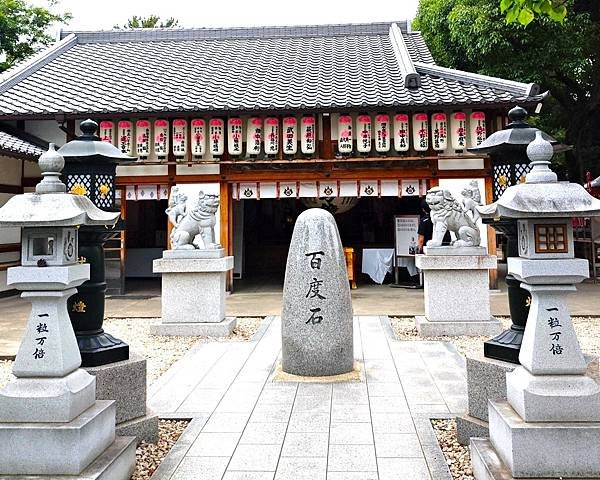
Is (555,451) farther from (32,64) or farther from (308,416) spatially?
(32,64)

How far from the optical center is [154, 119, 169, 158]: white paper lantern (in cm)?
1159

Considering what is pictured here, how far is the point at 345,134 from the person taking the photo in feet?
36.9

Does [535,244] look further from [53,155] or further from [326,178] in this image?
[326,178]

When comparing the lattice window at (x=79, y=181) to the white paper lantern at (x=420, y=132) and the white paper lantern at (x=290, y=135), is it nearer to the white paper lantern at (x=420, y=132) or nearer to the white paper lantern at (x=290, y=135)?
the white paper lantern at (x=290, y=135)

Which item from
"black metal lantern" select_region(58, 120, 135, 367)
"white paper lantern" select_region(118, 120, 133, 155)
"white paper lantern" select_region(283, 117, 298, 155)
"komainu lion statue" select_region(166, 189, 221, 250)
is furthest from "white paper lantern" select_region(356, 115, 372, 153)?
"black metal lantern" select_region(58, 120, 135, 367)

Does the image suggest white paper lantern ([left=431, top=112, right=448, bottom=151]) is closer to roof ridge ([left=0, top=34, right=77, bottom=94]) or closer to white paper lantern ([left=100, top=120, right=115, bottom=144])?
white paper lantern ([left=100, top=120, right=115, bottom=144])

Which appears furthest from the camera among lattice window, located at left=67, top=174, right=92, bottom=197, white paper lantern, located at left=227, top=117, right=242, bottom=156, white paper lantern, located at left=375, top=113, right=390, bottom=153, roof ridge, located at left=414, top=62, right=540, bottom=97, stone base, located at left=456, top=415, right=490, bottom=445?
white paper lantern, located at left=227, top=117, right=242, bottom=156

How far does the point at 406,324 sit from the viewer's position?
871 cm

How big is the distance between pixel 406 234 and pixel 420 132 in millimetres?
3151

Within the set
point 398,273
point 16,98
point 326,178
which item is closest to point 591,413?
point 326,178

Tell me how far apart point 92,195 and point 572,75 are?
17096mm

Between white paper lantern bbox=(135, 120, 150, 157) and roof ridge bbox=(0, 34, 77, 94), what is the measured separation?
4.27m

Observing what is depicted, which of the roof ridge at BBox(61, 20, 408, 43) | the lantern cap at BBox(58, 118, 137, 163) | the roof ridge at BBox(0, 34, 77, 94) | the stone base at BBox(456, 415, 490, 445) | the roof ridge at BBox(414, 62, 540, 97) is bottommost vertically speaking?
the stone base at BBox(456, 415, 490, 445)

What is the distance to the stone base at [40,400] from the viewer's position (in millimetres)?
2855
